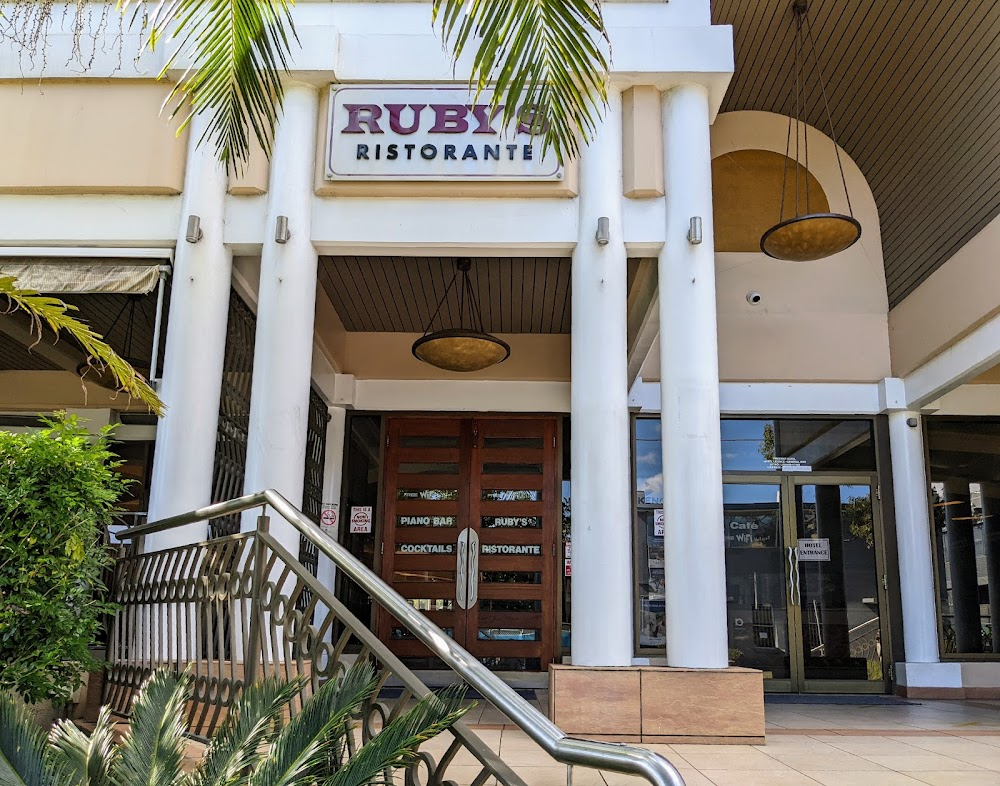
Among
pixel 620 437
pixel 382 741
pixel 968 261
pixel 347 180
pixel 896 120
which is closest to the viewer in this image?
pixel 382 741

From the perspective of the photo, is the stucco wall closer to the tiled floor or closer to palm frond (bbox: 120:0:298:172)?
the tiled floor

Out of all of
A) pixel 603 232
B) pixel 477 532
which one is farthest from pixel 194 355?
pixel 477 532

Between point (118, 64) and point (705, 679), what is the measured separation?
5.72 metres

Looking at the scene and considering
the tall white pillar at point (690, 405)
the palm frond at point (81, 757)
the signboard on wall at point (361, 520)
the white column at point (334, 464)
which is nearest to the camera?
the palm frond at point (81, 757)

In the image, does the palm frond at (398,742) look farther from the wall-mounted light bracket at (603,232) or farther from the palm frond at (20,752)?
the wall-mounted light bracket at (603,232)

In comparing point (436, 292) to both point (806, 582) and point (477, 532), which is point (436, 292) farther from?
point (806, 582)

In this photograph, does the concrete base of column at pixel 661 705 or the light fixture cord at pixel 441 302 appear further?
the light fixture cord at pixel 441 302

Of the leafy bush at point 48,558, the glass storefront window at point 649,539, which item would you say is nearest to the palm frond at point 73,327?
the leafy bush at point 48,558

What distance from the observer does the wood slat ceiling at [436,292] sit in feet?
25.0

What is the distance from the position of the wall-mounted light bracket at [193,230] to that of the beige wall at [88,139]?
329 millimetres

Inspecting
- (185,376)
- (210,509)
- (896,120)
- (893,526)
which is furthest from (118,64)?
(893,526)

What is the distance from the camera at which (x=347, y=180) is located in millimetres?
5922

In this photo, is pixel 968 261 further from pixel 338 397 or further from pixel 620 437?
pixel 338 397

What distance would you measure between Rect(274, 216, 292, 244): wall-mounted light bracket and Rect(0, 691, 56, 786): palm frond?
361 centimetres
